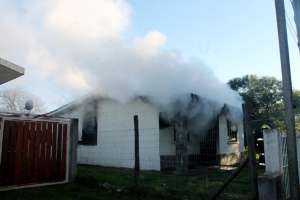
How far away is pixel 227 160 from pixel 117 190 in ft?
33.9

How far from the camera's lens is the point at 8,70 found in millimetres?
7520

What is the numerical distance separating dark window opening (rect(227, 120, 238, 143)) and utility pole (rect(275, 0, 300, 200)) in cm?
1212

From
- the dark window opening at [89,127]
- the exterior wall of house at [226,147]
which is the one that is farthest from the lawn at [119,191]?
the exterior wall of house at [226,147]

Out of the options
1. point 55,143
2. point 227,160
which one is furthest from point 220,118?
point 55,143

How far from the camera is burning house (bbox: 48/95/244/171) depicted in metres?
13.6

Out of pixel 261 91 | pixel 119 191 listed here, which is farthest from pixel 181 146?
pixel 261 91

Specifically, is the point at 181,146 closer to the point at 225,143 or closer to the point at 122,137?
the point at 122,137

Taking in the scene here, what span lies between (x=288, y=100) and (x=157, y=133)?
26.0 feet

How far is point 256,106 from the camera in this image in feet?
91.8

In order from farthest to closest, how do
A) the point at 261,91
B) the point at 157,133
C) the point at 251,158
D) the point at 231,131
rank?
the point at 261,91
the point at 231,131
the point at 157,133
the point at 251,158

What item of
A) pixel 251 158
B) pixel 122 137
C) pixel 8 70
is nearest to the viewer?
pixel 251 158

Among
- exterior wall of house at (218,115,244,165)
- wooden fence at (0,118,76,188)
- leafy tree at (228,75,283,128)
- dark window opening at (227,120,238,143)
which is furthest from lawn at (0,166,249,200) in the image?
leafy tree at (228,75,283,128)

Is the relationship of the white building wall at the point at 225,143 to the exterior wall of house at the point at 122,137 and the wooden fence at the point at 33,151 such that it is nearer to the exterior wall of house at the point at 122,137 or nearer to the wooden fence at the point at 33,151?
the exterior wall of house at the point at 122,137

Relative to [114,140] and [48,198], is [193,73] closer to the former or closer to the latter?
[114,140]
